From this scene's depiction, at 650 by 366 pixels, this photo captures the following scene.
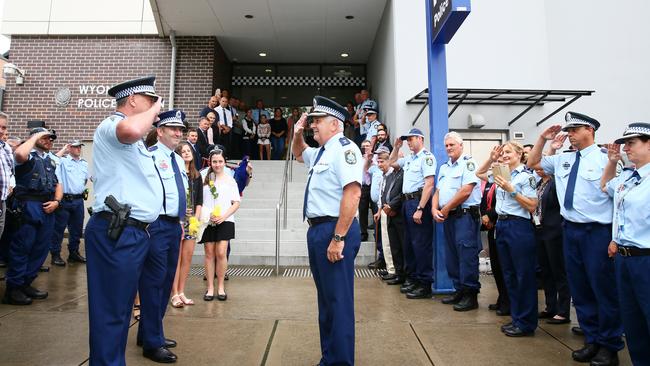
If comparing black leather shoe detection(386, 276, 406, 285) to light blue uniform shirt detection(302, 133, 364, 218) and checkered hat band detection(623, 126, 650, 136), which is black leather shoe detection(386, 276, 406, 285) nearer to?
light blue uniform shirt detection(302, 133, 364, 218)

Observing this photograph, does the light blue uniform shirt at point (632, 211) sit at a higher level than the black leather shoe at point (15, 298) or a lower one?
higher

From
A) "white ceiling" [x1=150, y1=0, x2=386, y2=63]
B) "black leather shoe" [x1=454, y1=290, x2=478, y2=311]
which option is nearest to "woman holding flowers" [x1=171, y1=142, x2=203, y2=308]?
"black leather shoe" [x1=454, y1=290, x2=478, y2=311]

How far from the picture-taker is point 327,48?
1201 cm

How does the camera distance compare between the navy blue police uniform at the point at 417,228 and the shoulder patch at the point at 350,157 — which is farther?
the navy blue police uniform at the point at 417,228

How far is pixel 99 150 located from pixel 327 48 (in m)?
10.4

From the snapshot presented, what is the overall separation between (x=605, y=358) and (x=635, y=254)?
2.92ft

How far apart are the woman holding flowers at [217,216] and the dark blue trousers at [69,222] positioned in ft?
10.5

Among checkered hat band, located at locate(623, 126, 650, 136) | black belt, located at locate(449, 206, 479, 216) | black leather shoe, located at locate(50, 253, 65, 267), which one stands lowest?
black leather shoe, located at locate(50, 253, 65, 267)

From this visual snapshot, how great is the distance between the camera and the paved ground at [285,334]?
3.06m

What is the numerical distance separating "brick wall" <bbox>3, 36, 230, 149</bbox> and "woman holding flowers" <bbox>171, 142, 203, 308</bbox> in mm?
6155

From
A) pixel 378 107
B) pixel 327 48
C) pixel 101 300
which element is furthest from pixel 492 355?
pixel 327 48

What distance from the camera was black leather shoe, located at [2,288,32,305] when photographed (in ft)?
14.3

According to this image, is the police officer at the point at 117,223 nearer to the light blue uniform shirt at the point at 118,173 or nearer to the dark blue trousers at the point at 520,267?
the light blue uniform shirt at the point at 118,173

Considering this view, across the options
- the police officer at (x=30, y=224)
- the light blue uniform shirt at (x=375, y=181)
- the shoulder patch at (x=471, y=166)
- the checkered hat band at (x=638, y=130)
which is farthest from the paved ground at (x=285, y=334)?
the light blue uniform shirt at (x=375, y=181)
